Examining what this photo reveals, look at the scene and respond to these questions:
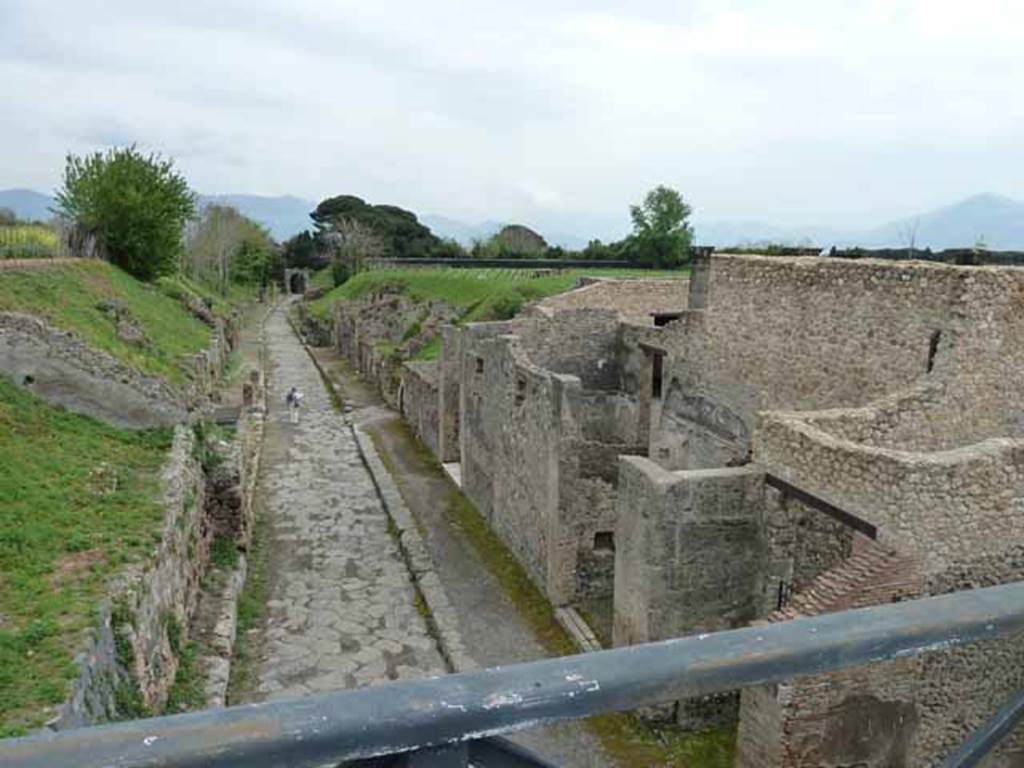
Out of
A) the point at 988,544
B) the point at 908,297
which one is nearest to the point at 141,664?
the point at 988,544

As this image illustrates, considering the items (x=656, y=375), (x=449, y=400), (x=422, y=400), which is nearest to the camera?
(x=656, y=375)

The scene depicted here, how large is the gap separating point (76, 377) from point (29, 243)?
12.5 meters

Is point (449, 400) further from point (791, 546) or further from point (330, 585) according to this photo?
point (791, 546)

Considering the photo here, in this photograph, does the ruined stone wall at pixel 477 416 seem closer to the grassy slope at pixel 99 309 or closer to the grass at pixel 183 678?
the grassy slope at pixel 99 309

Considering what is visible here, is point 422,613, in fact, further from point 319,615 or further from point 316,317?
point 316,317

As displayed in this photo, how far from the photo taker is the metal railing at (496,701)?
108 centimetres

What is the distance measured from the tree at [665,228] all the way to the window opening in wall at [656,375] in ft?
63.7

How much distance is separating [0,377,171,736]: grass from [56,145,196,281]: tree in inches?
670

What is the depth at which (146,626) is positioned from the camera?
7164 millimetres

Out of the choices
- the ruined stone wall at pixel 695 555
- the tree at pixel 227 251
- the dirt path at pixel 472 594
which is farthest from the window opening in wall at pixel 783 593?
the tree at pixel 227 251

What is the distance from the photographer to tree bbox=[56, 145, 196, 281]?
26.9 metres

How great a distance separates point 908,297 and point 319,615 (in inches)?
303

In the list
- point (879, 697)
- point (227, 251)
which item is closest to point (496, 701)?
point (879, 697)

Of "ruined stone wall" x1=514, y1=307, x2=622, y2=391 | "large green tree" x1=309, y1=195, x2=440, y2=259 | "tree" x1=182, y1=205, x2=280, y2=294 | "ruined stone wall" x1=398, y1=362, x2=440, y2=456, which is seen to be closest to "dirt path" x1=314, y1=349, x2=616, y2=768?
"ruined stone wall" x1=398, y1=362, x2=440, y2=456
